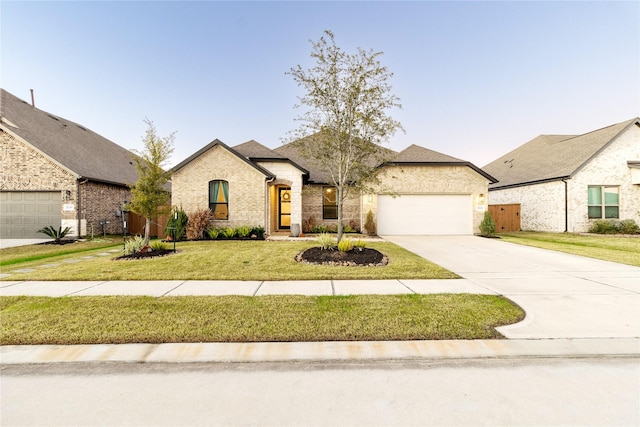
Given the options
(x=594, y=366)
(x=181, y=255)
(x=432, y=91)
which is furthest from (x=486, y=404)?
(x=432, y=91)

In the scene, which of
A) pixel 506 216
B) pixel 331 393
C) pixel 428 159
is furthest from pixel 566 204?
pixel 331 393

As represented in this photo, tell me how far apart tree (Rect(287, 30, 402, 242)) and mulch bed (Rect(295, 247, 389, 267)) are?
60.0 inches

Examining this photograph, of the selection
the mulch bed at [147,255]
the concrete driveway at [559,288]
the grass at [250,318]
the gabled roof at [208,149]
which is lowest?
the concrete driveway at [559,288]

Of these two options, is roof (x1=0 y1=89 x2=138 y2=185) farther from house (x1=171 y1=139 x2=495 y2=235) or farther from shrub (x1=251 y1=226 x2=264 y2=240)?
shrub (x1=251 y1=226 x2=264 y2=240)

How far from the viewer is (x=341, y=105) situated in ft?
29.8

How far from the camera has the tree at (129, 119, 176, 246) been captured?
9.69 m

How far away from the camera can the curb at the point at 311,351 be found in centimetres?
302

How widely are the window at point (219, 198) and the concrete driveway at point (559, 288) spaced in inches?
415

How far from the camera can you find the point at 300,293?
517 cm

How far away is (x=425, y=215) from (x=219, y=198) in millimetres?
12337

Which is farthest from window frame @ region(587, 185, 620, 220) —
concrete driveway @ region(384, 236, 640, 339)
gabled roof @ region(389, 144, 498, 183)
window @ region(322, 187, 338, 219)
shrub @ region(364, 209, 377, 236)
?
window @ region(322, 187, 338, 219)

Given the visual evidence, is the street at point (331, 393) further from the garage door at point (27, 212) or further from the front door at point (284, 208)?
the garage door at point (27, 212)

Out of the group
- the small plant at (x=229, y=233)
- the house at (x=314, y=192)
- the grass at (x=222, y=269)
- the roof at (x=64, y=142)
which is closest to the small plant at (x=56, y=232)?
the roof at (x=64, y=142)

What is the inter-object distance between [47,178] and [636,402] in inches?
851
